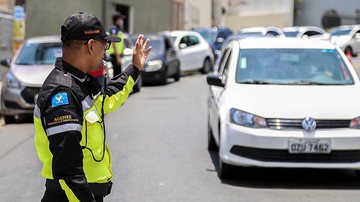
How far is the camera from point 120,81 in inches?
138

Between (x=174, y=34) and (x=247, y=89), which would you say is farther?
(x=174, y=34)

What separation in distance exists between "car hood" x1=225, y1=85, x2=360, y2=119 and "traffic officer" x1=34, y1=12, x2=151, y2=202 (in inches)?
146

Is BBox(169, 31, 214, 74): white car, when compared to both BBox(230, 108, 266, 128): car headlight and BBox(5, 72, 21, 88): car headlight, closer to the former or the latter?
BBox(5, 72, 21, 88): car headlight

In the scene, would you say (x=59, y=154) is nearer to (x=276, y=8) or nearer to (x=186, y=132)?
(x=186, y=132)

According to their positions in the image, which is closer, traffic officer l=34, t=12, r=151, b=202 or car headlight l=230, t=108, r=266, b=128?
traffic officer l=34, t=12, r=151, b=202

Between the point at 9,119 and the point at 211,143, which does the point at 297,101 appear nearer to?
the point at 211,143

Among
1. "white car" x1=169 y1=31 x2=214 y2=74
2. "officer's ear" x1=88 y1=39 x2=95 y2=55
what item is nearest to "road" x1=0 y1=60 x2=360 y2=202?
"officer's ear" x1=88 y1=39 x2=95 y2=55

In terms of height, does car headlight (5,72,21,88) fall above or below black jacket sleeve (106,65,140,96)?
below

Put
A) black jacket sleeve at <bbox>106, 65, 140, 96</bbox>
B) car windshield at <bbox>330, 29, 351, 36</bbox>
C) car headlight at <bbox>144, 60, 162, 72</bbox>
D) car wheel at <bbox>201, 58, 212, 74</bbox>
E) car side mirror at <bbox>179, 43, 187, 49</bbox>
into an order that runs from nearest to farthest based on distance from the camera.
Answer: black jacket sleeve at <bbox>106, 65, 140, 96</bbox>, car headlight at <bbox>144, 60, 162, 72</bbox>, car side mirror at <bbox>179, 43, 187, 49</bbox>, car wheel at <bbox>201, 58, 212, 74</bbox>, car windshield at <bbox>330, 29, 351, 36</bbox>

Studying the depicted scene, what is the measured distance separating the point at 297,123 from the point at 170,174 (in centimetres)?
166

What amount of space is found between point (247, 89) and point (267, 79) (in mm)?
460

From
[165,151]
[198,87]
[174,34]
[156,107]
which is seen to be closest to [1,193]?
[165,151]

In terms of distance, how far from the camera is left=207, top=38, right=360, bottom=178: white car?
650 cm

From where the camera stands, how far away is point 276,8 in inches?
2124
